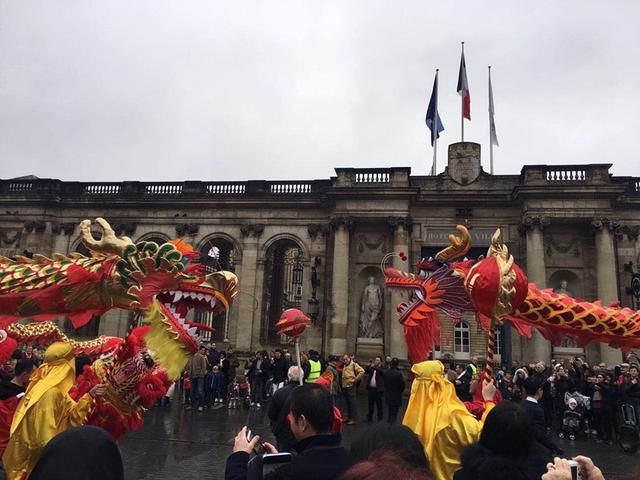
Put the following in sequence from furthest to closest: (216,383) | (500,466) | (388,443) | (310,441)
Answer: (216,383), (500,466), (310,441), (388,443)

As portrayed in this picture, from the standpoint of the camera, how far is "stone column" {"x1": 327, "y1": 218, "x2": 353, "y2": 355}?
23016 millimetres

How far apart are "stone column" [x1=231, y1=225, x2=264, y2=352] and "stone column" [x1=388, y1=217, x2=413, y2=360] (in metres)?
6.78

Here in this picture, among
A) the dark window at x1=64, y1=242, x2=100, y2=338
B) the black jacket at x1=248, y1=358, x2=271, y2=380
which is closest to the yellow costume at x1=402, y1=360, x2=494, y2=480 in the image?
the black jacket at x1=248, y1=358, x2=271, y2=380

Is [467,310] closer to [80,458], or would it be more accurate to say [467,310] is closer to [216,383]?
[80,458]

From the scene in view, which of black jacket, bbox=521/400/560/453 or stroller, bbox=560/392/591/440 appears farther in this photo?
stroller, bbox=560/392/591/440

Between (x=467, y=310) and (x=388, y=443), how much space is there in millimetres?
5362

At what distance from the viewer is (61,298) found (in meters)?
6.84

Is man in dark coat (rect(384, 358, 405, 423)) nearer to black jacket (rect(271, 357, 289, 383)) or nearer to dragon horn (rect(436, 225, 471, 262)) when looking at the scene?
black jacket (rect(271, 357, 289, 383))

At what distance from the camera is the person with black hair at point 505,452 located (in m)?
2.90

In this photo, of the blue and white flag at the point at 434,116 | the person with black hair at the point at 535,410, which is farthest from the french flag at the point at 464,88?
the person with black hair at the point at 535,410

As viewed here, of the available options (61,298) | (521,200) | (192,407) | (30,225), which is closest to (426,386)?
(61,298)

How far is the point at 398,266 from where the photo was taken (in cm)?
2327

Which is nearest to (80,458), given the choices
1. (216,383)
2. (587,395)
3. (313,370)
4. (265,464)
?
(265,464)

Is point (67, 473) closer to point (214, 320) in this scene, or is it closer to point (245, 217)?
point (245, 217)
